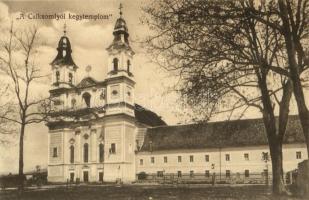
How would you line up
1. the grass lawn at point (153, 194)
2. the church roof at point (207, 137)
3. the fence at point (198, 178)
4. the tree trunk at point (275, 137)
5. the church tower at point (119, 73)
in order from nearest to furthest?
the tree trunk at point (275, 137), the grass lawn at point (153, 194), the fence at point (198, 178), the church roof at point (207, 137), the church tower at point (119, 73)

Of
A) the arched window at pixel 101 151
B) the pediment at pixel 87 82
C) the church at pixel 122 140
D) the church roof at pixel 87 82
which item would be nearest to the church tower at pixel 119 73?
the church at pixel 122 140

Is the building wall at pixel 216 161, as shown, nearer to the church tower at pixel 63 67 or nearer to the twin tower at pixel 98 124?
the twin tower at pixel 98 124

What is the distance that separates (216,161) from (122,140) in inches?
370

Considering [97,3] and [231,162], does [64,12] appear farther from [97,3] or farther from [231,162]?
[231,162]

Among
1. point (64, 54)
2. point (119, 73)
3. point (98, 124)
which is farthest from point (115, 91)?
point (64, 54)

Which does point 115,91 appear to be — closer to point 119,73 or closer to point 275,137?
point 119,73

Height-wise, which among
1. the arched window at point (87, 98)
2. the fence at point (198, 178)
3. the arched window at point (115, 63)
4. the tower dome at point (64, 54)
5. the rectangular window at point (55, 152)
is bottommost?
the fence at point (198, 178)

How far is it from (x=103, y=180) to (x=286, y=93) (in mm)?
31587

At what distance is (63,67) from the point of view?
46.2 metres

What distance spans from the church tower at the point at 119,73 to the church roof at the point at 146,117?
390cm

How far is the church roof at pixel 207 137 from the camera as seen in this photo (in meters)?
38.2

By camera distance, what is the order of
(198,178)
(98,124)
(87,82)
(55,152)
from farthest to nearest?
(55,152), (87,82), (98,124), (198,178)

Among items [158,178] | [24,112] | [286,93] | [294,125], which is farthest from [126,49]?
[286,93]

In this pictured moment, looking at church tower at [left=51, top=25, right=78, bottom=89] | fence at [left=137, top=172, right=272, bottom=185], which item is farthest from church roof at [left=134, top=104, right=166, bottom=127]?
church tower at [left=51, top=25, right=78, bottom=89]
